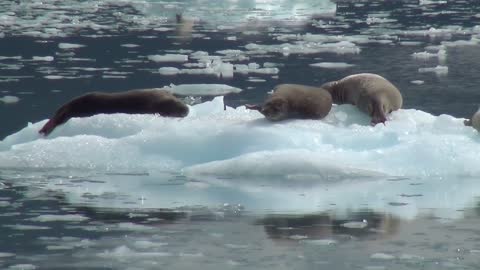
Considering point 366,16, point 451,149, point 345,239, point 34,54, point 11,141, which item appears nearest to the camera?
point 345,239

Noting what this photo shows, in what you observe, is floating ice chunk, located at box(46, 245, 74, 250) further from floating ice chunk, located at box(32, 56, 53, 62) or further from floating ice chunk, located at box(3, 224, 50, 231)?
floating ice chunk, located at box(32, 56, 53, 62)

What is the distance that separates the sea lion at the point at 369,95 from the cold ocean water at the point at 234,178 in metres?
0.10

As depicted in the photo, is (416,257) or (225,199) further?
(225,199)

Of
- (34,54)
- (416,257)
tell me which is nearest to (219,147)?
(416,257)

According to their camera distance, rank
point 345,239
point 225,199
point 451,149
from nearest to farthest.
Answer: point 345,239 → point 225,199 → point 451,149

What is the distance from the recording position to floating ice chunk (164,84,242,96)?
37.8ft

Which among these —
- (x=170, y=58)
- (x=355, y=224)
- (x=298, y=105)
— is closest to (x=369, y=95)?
(x=298, y=105)

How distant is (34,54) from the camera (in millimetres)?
14602

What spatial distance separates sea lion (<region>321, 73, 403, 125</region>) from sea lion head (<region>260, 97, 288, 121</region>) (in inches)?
22.1

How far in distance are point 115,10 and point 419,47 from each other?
6.91 metres

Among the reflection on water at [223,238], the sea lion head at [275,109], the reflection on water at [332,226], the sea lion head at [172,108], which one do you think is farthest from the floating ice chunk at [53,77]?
→ the reflection on water at [332,226]

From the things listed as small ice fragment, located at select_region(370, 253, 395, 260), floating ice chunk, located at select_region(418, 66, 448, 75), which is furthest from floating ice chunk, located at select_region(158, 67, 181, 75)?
small ice fragment, located at select_region(370, 253, 395, 260)

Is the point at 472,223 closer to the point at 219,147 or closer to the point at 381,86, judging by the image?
the point at 219,147

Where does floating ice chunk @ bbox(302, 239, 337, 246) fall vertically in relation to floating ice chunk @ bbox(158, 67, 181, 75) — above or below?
below
